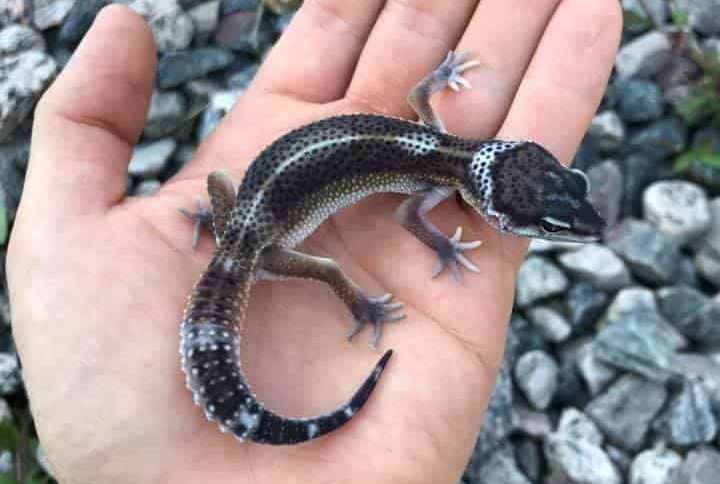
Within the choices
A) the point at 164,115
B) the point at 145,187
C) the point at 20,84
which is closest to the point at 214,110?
the point at 164,115

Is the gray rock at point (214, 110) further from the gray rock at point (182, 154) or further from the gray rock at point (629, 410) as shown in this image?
the gray rock at point (629, 410)

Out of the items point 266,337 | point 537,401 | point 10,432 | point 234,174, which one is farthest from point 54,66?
point 537,401

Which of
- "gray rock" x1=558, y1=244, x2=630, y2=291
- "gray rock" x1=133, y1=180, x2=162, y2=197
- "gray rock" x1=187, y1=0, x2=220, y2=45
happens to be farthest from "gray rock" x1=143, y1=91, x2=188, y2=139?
"gray rock" x1=558, y1=244, x2=630, y2=291

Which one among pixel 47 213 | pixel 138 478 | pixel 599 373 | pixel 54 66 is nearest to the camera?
pixel 138 478

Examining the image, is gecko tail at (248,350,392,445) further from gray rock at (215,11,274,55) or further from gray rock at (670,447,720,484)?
gray rock at (215,11,274,55)

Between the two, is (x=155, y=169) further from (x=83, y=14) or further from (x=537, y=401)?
(x=537, y=401)

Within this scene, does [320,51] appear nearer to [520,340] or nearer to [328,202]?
[328,202]
